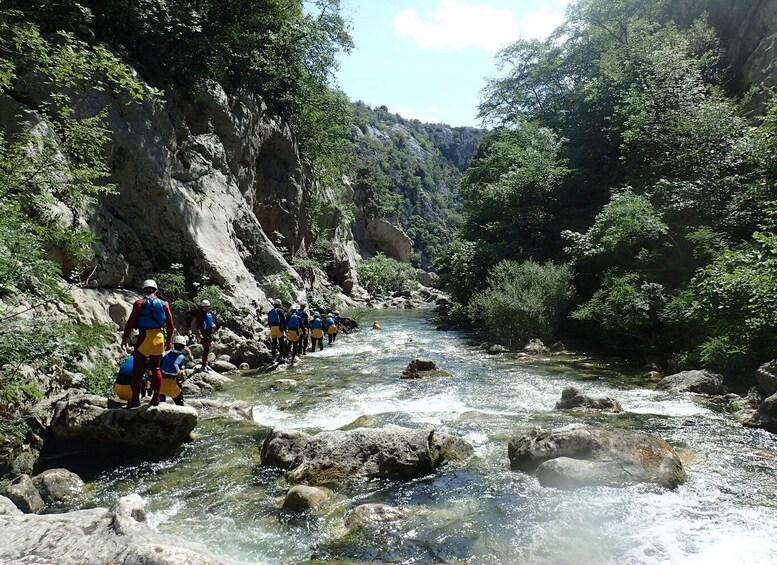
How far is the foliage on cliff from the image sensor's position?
72.3 m

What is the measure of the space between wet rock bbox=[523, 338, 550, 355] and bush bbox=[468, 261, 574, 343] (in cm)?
63

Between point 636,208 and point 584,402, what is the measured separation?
388 inches

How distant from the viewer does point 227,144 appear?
21.3 metres

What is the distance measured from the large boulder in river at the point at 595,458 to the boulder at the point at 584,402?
9.89 ft

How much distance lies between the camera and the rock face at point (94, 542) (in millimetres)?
3023

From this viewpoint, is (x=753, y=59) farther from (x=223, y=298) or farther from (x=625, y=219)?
(x=223, y=298)

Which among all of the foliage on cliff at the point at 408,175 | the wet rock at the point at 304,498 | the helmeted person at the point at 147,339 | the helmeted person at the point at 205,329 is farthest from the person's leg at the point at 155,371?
the foliage on cliff at the point at 408,175

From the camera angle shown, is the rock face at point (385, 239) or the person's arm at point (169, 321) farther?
the rock face at point (385, 239)

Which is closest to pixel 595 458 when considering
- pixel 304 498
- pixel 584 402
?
pixel 584 402

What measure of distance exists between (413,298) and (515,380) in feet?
137

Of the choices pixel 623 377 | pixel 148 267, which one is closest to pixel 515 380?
pixel 623 377

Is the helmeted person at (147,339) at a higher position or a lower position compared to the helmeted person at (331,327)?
higher

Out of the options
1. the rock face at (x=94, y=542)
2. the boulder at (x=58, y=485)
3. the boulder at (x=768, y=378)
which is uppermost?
the boulder at (x=768, y=378)

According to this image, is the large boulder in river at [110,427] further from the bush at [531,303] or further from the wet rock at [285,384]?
the bush at [531,303]
